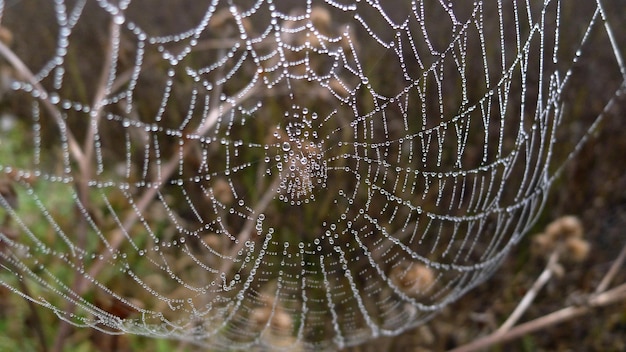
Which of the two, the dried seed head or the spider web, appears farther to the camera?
the dried seed head

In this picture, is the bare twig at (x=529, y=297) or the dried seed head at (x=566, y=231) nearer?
the bare twig at (x=529, y=297)

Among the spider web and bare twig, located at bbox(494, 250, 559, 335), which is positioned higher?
the spider web

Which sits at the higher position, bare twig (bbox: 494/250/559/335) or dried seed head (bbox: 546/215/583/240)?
dried seed head (bbox: 546/215/583/240)

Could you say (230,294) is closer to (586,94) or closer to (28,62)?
(586,94)

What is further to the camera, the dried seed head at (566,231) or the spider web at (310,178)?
the dried seed head at (566,231)

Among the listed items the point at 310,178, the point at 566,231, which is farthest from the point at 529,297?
the point at 310,178

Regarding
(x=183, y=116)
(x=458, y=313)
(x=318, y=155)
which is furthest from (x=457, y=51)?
(x=318, y=155)

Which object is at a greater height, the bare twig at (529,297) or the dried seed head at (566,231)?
the dried seed head at (566,231)

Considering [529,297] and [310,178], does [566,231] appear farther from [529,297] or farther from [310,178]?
[310,178]
